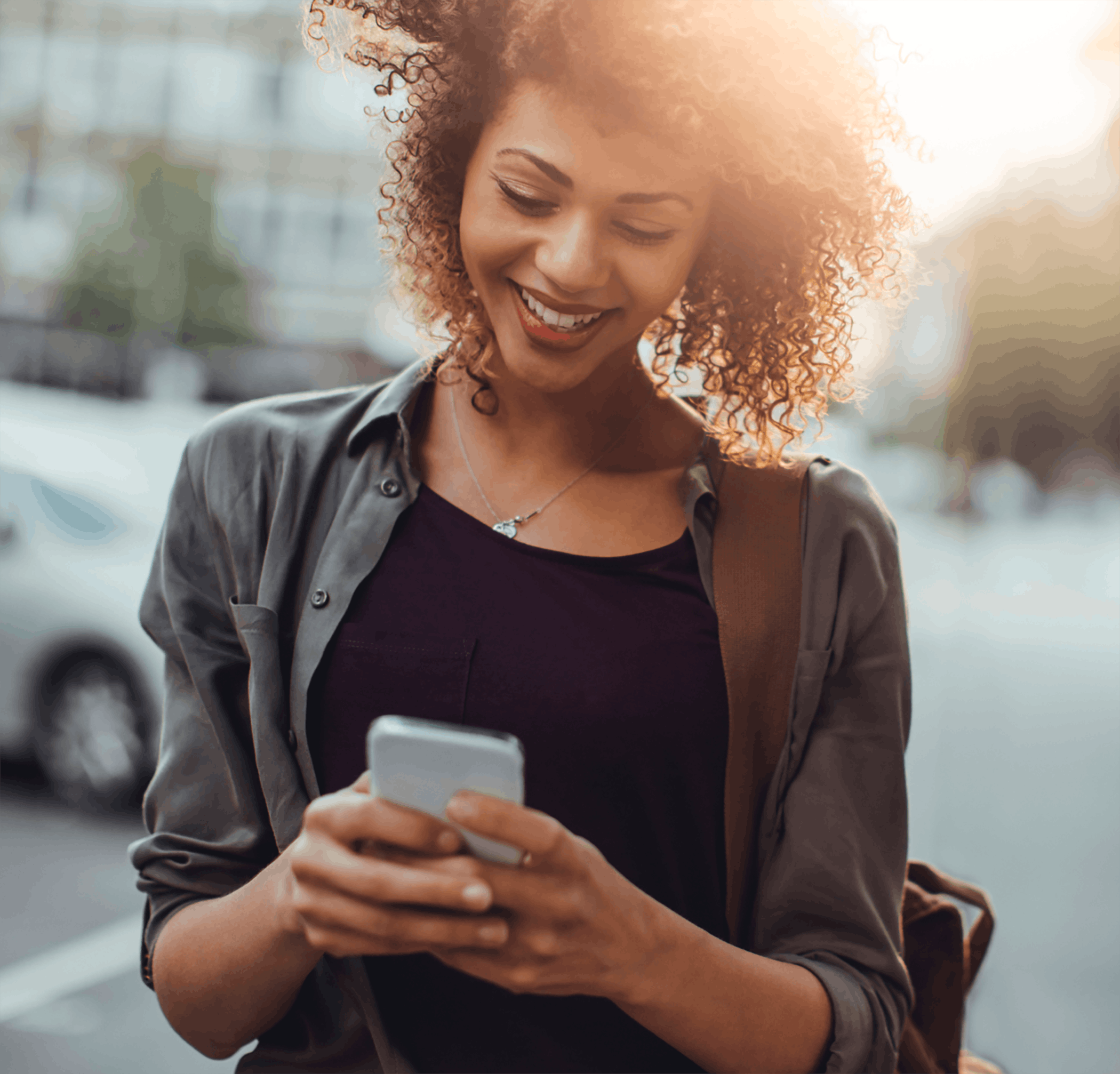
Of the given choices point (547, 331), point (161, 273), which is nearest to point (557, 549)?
point (547, 331)

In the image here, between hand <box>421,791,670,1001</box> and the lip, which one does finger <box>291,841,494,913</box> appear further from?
the lip

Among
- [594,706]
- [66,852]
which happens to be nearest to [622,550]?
[594,706]

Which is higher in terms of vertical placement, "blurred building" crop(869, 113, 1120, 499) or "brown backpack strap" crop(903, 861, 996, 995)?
"blurred building" crop(869, 113, 1120, 499)

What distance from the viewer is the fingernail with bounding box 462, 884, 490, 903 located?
2.23 feet

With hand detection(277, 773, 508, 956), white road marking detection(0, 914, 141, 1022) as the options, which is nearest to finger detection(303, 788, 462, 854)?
hand detection(277, 773, 508, 956)

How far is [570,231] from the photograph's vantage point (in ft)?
3.35

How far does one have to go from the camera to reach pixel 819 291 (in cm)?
129

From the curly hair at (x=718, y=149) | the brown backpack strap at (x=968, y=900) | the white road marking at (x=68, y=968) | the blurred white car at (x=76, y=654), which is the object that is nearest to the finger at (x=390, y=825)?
the curly hair at (x=718, y=149)

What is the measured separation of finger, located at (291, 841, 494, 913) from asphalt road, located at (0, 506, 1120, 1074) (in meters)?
2.27

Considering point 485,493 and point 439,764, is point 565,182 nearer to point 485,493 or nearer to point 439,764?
point 485,493

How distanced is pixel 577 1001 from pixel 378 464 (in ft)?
1.93

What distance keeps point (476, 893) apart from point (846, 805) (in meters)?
0.53

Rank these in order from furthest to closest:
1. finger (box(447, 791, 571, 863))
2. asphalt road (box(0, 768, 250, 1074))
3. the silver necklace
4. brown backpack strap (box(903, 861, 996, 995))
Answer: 1. asphalt road (box(0, 768, 250, 1074))
2. brown backpack strap (box(903, 861, 996, 995))
3. the silver necklace
4. finger (box(447, 791, 571, 863))

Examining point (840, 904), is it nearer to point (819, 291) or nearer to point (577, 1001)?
point (577, 1001)
